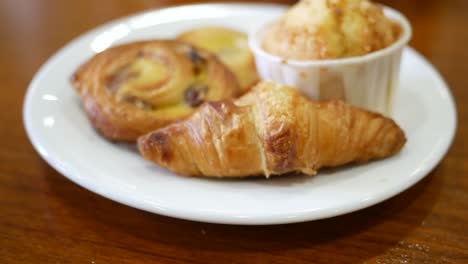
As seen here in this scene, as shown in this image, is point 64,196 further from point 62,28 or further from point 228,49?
point 62,28

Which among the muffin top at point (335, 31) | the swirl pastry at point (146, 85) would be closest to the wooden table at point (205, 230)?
the swirl pastry at point (146, 85)


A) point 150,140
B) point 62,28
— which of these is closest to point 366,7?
point 150,140

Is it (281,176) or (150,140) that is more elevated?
(150,140)

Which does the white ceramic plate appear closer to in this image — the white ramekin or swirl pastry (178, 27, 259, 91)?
the white ramekin

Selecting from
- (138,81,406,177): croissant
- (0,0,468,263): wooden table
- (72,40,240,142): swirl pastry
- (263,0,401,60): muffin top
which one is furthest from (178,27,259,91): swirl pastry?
(0,0,468,263): wooden table

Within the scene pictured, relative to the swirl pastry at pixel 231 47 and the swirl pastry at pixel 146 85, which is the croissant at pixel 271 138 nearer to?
the swirl pastry at pixel 146 85

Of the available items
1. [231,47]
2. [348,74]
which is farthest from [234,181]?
[231,47]

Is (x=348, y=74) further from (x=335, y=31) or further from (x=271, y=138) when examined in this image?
(x=271, y=138)
